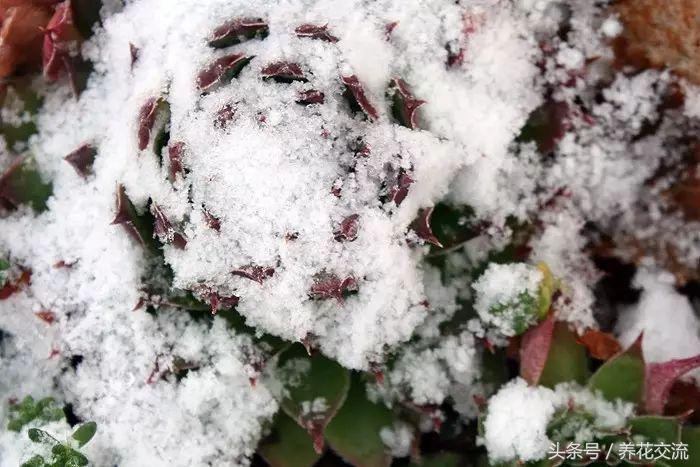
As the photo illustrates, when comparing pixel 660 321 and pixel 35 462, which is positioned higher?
pixel 35 462

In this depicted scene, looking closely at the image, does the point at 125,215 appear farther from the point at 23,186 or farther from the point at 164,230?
the point at 23,186

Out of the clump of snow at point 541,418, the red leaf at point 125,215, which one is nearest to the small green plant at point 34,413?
the red leaf at point 125,215

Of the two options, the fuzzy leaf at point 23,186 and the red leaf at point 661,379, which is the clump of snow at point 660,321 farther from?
the fuzzy leaf at point 23,186

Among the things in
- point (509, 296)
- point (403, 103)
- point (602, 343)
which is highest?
point (403, 103)

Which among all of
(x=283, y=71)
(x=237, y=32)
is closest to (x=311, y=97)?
(x=283, y=71)

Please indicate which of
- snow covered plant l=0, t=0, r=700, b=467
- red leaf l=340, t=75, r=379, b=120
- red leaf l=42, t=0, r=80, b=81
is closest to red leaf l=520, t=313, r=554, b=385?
snow covered plant l=0, t=0, r=700, b=467

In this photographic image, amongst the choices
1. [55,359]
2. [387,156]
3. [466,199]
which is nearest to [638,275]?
[466,199]

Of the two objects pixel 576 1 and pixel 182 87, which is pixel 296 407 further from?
pixel 576 1
